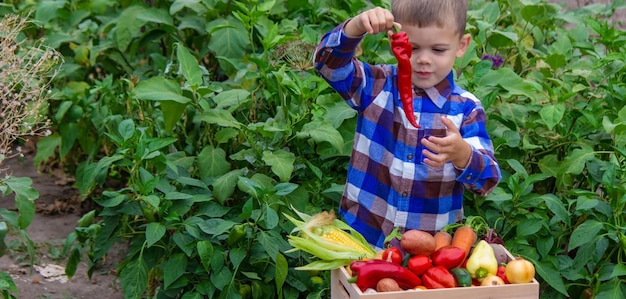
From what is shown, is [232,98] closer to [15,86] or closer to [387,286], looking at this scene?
[15,86]

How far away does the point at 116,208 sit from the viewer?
3.85 meters

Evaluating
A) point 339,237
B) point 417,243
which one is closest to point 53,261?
point 339,237

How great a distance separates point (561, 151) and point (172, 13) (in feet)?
6.59

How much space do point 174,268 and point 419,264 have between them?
121cm

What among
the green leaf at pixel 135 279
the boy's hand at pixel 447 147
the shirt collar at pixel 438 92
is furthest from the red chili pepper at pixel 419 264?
the green leaf at pixel 135 279

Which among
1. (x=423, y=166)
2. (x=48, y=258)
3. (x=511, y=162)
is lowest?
(x=48, y=258)

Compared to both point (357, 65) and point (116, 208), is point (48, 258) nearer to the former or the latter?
point (116, 208)

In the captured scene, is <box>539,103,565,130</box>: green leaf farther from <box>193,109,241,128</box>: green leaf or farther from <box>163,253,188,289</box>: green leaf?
<box>163,253,188,289</box>: green leaf

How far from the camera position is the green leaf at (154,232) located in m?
3.63

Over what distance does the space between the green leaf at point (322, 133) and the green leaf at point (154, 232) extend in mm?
669

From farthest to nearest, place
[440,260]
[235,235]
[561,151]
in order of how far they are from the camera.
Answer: [561,151]
[235,235]
[440,260]

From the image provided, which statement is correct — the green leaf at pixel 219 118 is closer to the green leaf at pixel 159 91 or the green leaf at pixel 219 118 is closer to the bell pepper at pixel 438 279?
the green leaf at pixel 159 91

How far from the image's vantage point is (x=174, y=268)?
3732mm

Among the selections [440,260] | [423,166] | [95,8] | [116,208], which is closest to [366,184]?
[423,166]
